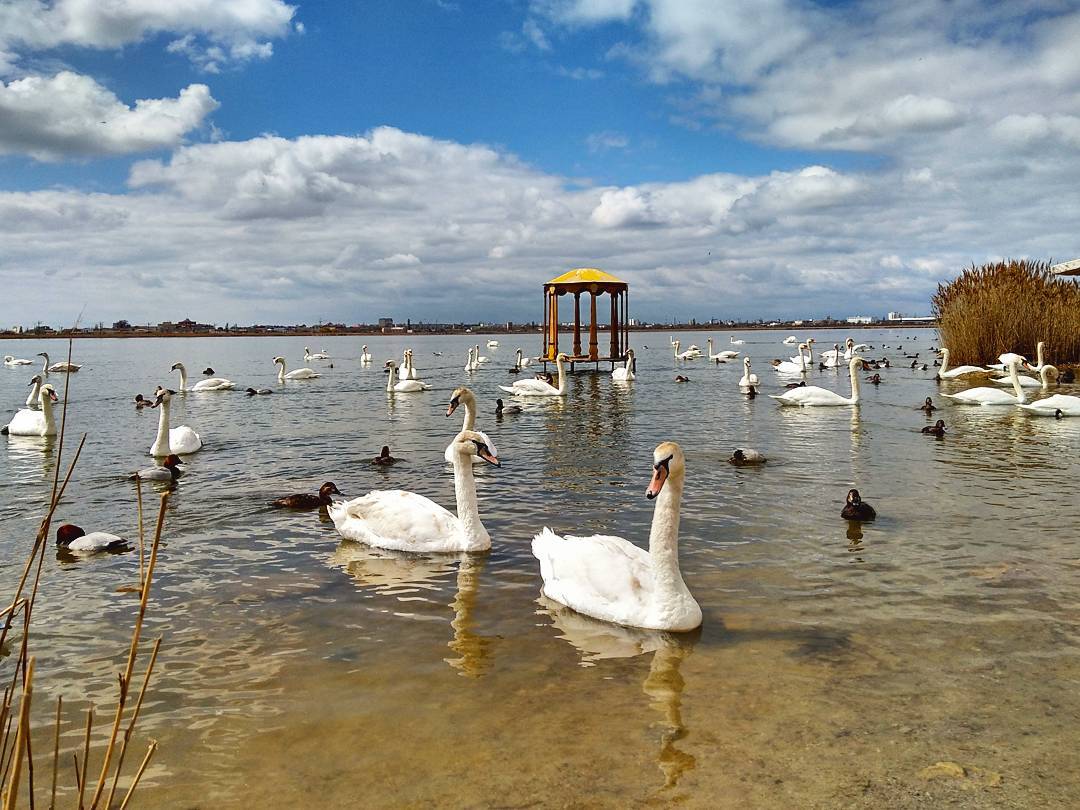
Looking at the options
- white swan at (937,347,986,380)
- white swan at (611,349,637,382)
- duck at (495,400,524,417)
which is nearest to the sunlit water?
duck at (495,400,524,417)

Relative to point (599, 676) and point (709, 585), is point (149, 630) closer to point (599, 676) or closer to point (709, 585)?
point (599, 676)

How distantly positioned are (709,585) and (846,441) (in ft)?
34.4

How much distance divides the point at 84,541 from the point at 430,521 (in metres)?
3.80

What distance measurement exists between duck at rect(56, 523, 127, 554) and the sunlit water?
0.15 m

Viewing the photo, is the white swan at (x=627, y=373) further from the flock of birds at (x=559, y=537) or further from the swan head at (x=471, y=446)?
the swan head at (x=471, y=446)

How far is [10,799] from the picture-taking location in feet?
6.98

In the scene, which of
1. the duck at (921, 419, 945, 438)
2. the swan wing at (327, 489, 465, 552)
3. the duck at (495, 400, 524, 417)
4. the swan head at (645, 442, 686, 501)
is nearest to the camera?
the swan head at (645, 442, 686, 501)

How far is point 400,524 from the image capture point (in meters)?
8.86

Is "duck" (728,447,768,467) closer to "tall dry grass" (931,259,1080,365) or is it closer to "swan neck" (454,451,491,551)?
"swan neck" (454,451,491,551)

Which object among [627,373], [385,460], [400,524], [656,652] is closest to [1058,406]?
[385,460]

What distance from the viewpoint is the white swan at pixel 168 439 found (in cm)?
1533

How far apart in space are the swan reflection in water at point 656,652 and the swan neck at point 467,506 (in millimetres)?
1551

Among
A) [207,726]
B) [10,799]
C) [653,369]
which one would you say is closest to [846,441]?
[207,726]

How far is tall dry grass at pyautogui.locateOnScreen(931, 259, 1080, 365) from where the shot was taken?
102 ft
